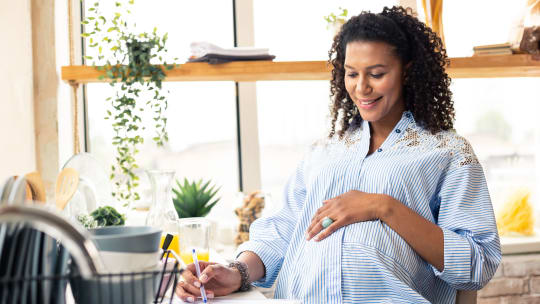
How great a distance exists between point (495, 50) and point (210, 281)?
1797mm

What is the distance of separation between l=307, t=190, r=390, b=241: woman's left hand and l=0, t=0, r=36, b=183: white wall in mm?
1124

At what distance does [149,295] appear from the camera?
0.69 meters

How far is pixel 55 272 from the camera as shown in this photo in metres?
0.69

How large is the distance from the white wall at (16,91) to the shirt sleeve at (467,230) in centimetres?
148

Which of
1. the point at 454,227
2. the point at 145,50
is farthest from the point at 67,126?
the point at 454,227

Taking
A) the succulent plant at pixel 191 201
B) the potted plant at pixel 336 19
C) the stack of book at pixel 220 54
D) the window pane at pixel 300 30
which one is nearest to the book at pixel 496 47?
the potted plant at pixel 336 19

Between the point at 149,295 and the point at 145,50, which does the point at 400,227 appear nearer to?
the point at 149,295

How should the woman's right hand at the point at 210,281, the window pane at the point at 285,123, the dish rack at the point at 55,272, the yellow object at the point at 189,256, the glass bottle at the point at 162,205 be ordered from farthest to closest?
1. the window pane at the point at 285,123
2. the glass bottle at the point at 162,205
3. the yellow object at the point at 189,256
4. the woman's right hand at the point at 210,281
5. the dish rack at the point at 55,272

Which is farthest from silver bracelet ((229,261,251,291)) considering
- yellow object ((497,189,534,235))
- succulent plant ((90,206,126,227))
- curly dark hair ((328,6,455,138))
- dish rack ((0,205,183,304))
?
yellow object ((497,189,534,235))

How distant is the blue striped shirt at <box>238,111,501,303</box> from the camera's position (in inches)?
58.8

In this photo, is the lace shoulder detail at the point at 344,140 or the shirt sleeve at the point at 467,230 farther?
the lace shoulder detail at the point at 344,140

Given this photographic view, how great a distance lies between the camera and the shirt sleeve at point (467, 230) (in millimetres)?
1489

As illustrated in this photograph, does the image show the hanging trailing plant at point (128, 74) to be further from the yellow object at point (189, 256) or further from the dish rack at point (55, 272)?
the dish rack at point (55, 272)

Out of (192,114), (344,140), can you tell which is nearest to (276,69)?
(192,114)
